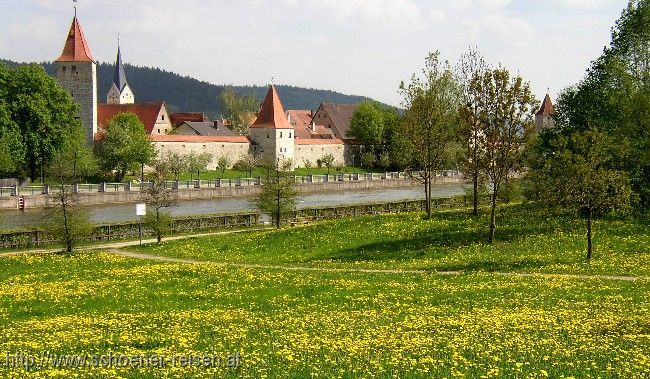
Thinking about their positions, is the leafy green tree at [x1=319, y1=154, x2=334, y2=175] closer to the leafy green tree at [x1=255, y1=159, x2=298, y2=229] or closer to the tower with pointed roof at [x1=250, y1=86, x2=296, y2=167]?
the tower with pointed roof at [x1=250, y1=86, x2=296, y2=167]

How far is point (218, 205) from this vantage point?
251ft

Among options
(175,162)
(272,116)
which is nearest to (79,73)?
(175,162)

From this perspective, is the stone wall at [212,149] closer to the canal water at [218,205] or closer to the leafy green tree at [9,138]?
the canal water at [218,205]

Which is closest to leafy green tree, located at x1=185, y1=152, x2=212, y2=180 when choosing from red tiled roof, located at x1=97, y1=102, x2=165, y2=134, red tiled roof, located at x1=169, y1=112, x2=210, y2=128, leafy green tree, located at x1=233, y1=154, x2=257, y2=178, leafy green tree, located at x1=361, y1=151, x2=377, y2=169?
leafy green tree, located at x1=233, y1=154, x2=257, y2=178

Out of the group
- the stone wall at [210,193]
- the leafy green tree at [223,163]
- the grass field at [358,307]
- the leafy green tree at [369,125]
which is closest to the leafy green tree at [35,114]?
the stone wall at [210,193]

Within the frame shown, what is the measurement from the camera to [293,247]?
37.3 m

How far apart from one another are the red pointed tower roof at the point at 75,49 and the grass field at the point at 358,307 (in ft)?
236

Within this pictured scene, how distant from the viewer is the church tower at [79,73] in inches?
4040

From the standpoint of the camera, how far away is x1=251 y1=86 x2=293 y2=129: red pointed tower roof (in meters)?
113

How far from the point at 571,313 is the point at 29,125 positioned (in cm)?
7506

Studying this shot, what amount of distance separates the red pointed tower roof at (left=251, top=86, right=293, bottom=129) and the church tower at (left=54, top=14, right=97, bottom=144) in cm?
2432

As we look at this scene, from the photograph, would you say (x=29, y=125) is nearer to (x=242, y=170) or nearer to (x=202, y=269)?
(x=242, y=170)

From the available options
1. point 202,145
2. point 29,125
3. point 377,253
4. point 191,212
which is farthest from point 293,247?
point 202,145

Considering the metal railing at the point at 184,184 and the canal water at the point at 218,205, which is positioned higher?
the metal railing at the point at 184,184
